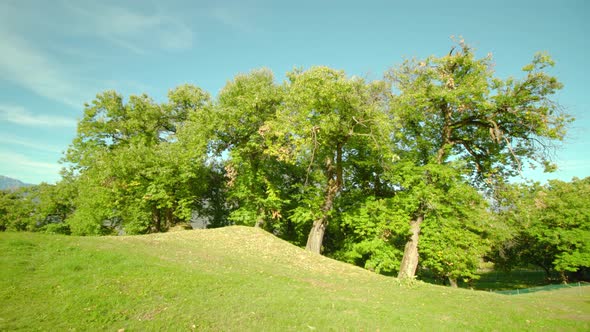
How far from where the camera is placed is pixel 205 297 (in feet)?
29.4

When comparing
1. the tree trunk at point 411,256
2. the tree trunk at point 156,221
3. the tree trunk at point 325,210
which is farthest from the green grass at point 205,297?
the tree trunk at point 156,221

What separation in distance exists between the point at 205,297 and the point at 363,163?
14167 mm

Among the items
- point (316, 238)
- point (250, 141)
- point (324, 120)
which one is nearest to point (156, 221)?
point (250, 141)

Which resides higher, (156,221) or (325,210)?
(325,210)

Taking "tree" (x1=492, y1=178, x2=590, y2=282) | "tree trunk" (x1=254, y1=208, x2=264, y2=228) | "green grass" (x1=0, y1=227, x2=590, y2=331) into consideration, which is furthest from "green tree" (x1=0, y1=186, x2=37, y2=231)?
"tree" (x1=492, y1=178, x2=590, y2=282)

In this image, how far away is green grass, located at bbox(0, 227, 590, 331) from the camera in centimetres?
727

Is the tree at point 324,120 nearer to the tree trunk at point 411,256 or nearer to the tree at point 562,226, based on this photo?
the tree trunk at point 411,256

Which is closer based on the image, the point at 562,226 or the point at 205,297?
the point at 205,297

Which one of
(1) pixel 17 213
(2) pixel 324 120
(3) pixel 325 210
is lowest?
(1) pixel 17 213

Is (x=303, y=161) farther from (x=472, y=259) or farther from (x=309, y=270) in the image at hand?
(x=472, y=259)

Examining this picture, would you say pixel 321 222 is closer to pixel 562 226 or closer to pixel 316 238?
pixel 316 238

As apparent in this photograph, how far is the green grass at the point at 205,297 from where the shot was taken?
727cm

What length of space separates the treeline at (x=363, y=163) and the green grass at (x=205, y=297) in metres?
5.62

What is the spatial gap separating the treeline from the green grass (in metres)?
5.62
